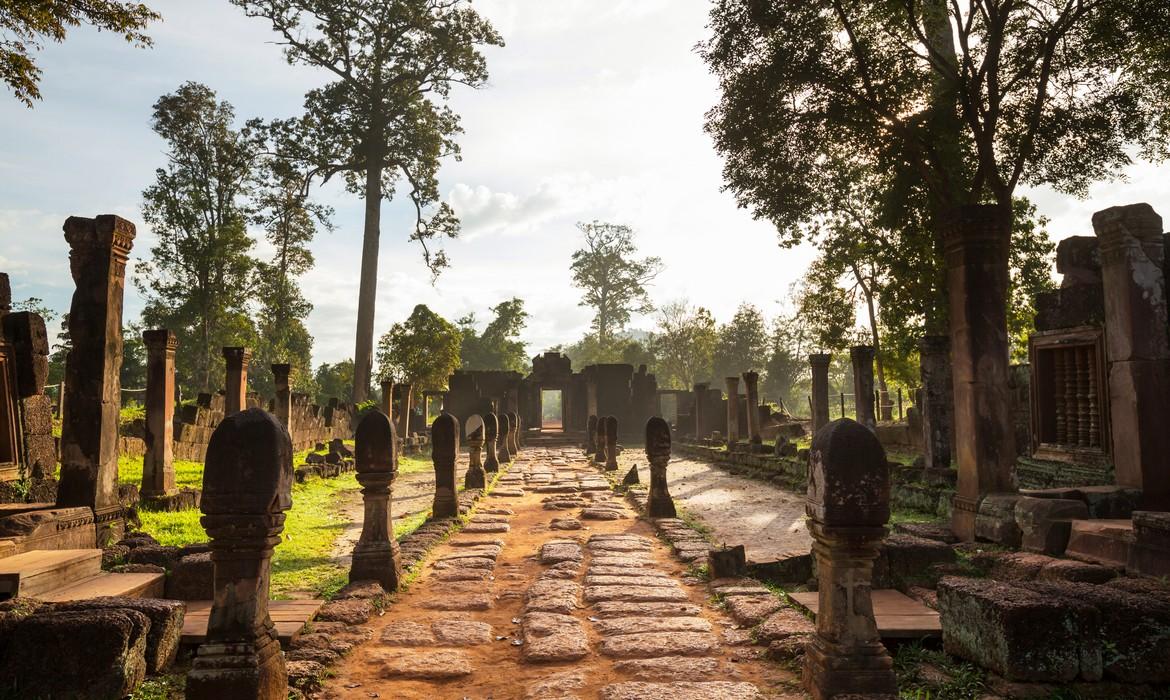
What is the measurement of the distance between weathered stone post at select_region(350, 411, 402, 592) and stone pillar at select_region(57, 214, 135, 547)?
10.6 ft

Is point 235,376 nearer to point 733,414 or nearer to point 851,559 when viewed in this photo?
point 851,559

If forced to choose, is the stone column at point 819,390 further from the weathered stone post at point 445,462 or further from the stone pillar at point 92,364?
the stone pillar at point 92,364

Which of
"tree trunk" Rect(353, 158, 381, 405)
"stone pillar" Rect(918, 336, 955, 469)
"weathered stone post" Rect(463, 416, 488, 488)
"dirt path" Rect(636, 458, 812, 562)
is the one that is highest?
"tree trunk" Rect(353, 158, 381, 405)

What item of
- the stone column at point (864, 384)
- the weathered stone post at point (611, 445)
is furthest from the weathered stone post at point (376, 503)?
the weathered stone post at point (611, 445)

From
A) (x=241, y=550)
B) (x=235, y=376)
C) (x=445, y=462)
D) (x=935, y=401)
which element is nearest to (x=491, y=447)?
(x=235, y=376)

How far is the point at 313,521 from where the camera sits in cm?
1039

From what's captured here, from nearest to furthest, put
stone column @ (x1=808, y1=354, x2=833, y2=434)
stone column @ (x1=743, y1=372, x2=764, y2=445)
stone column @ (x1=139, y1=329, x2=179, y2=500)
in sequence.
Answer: stone column @ (x1=139, y1=329, x2=179, y2=500) < stone column @ (x1=808, y1=354, x2=833, y2=434) < stone column @ (x1=743, y1=372, x2=764, y2=445)

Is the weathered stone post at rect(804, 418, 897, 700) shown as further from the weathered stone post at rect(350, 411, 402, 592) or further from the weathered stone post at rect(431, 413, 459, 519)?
the weathered stone post at rect(431, 413, 459, 519)

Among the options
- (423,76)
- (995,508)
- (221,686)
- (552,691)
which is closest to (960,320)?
(995,508)

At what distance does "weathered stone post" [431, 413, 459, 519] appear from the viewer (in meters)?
9.59

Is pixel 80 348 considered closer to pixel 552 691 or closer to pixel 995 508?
pixel 552 691

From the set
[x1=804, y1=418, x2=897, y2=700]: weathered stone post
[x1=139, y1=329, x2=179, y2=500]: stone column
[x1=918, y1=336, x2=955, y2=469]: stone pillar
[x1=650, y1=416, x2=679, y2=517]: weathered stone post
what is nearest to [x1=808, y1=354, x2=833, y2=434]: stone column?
[x1=918, y1=336, x2=955, y2=469]: stone pillar

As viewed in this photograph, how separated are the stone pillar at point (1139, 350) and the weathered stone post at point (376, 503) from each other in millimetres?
7149

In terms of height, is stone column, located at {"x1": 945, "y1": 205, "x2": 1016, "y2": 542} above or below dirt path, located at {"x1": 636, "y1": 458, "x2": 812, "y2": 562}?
above
